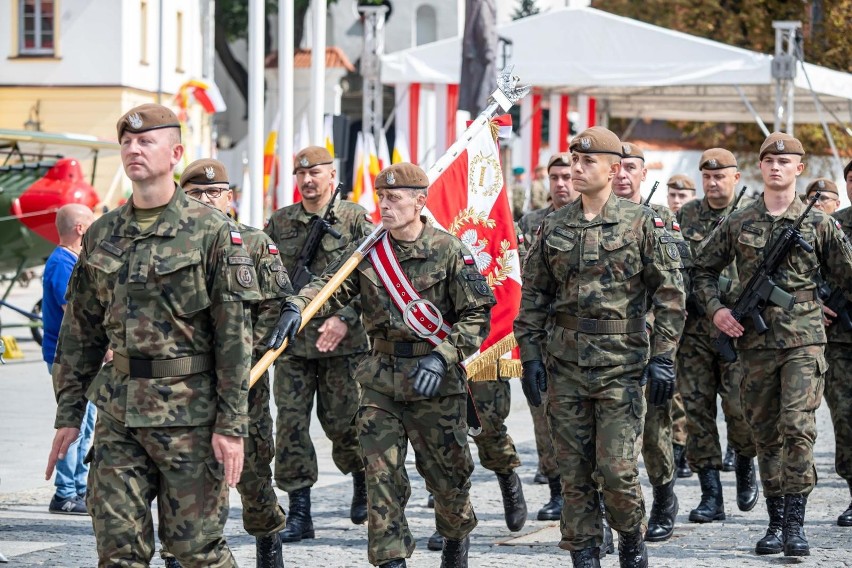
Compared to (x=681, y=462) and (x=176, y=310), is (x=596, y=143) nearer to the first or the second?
(x=176, y=310)

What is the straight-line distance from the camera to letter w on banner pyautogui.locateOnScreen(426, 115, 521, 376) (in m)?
8.84

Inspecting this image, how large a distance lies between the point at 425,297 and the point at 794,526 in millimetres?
2542

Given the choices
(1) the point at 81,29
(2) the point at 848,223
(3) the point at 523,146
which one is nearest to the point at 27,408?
(2) the point at 848,223

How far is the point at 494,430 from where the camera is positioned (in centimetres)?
884

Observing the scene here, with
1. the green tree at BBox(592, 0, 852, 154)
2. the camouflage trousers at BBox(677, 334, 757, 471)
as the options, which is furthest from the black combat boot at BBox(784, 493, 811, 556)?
the green tree at BBox(592, 0, 852, 154)

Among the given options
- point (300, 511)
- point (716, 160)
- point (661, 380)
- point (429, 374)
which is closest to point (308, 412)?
point (300, 511)

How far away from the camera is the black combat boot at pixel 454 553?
732cm

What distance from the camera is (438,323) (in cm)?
711

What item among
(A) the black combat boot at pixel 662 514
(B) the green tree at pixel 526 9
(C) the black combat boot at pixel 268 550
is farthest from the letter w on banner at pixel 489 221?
(B) the green tree at pixel 526 9

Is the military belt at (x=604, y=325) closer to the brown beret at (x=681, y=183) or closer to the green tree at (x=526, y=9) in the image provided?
the brown beret at (x=681, y=183)

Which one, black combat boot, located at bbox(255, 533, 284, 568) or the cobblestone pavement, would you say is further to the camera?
the cobblestone pavement

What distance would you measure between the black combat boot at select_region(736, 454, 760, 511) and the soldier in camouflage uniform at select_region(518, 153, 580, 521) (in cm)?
114

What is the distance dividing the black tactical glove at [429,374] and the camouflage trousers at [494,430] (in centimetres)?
187

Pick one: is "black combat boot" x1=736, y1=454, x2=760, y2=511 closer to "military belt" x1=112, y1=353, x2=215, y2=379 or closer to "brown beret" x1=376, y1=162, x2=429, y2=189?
"brown beret" x1=376, y1=162, x2=429, y2=189
